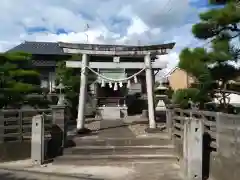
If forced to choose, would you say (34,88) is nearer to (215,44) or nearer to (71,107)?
(215,44)

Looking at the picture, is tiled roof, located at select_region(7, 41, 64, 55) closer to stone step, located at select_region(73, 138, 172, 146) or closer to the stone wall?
stone step, located at select_region(73, 138, 172, 146)

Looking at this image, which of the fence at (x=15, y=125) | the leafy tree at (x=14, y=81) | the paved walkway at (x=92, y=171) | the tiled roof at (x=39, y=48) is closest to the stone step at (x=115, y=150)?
the paved walkway at (x=92, y=171)

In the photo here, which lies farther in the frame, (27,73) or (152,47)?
(152,47)

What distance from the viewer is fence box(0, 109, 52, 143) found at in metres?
10.8

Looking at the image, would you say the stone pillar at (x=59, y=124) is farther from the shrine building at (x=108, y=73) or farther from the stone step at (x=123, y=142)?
the shrine building at (x=108, y=73)

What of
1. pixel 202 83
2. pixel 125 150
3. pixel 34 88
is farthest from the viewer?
pixel 34 88

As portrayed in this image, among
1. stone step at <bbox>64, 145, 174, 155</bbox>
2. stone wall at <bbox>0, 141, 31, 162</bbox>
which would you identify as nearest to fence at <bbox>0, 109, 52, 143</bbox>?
stone wall at <bbox>0, 141, 31, 162</bbox>

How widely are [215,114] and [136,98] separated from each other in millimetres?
20716

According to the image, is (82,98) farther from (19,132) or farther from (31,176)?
(31,176)

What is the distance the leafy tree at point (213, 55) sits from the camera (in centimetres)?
916

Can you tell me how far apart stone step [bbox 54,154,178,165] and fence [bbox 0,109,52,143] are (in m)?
1.45

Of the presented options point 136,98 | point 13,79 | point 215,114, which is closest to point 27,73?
point 13,79

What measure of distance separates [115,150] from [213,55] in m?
4.49

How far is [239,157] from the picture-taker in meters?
6.56
